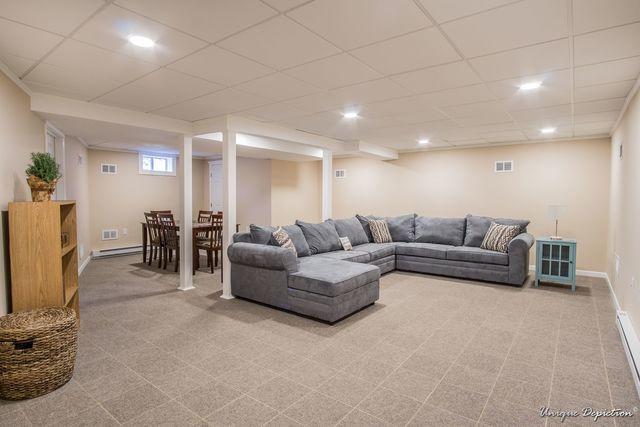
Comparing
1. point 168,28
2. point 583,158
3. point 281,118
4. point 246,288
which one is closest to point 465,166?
point 583,158

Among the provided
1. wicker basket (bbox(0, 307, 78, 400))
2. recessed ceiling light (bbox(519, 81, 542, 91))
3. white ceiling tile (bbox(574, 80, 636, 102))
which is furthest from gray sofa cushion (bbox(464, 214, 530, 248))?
wicker basket (bbox(0, 307, 78, 400))

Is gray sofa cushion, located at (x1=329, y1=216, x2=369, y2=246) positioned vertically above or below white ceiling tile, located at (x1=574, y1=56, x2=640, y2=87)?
below

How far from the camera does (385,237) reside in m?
6.46

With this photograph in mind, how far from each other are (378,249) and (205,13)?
4396 mm

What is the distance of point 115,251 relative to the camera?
24.4ft

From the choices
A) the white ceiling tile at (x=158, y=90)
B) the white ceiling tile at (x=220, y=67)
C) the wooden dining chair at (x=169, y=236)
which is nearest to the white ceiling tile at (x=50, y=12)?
the white ceiling tile at (x=220, y=67)

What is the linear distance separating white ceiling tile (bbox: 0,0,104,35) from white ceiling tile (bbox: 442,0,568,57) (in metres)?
1.95

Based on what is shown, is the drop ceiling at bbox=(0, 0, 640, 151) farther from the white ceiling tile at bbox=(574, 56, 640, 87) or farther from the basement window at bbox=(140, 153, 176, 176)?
the basement window at bbox=(140, 153, 176, 176)

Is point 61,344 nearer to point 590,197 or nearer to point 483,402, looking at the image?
point 483,402

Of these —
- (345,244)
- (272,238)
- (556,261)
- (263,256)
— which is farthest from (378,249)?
(556,261)

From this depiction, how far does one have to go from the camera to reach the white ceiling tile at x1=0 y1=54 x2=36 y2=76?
2.53 metres

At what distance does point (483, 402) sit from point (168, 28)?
2.96 metres

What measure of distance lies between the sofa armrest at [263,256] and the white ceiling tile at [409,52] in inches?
83.3

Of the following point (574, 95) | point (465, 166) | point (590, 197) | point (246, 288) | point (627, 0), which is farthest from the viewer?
point (465, 166)
